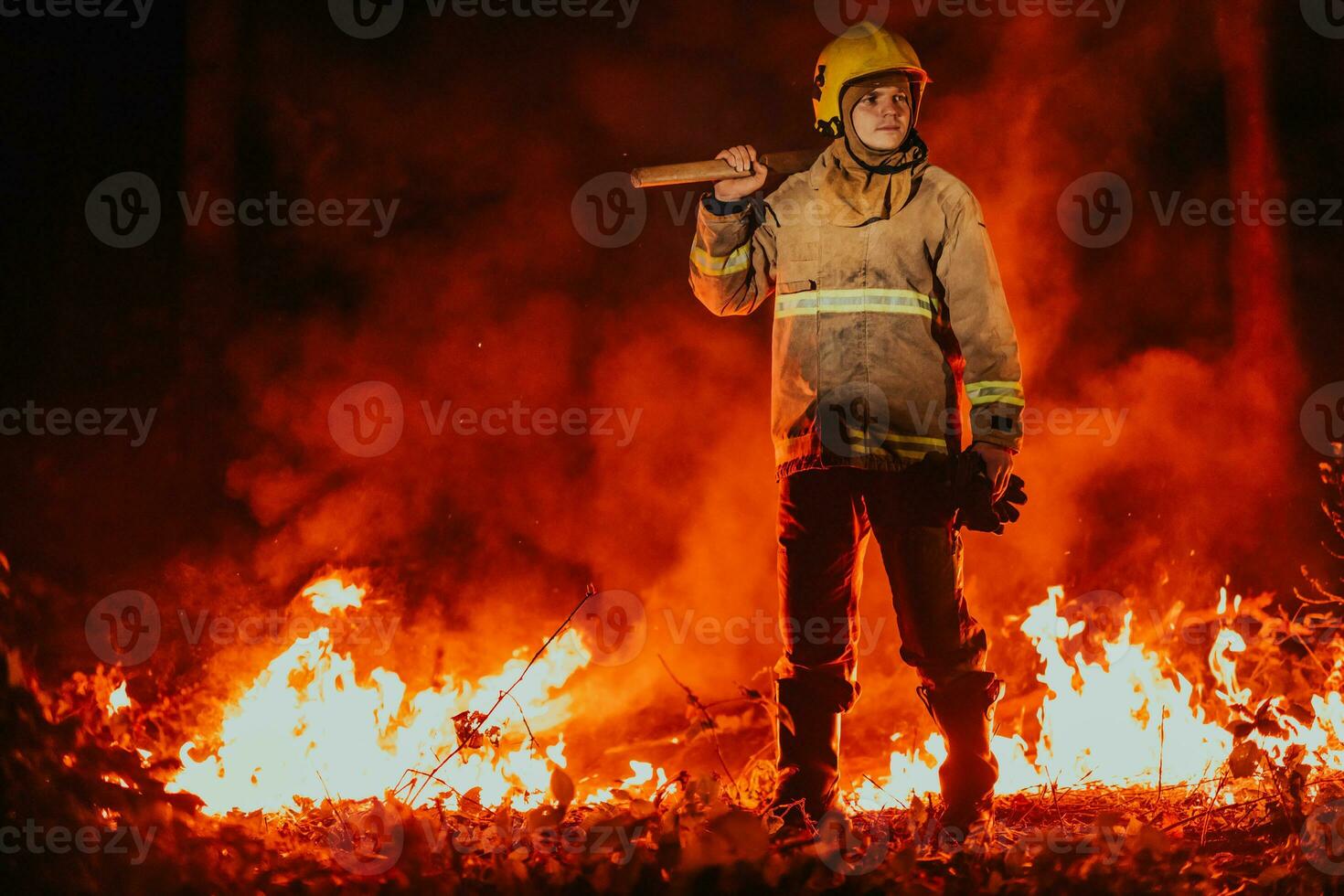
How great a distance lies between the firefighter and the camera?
13.6 ft

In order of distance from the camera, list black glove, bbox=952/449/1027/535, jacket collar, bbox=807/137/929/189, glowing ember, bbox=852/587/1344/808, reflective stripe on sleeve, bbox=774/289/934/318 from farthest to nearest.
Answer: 1. glowing ember, bbox=852/587/1344/808
2. jacket collar, bbox=807/137/929/189
3. reflective stripe on sleeve, bbox=774/289/934/318
4. black glove, bbox=952/449/1027/535

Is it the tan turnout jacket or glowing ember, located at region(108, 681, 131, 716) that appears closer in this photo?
the tan turnout jacket

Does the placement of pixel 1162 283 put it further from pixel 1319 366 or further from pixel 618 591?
pixel 618 591

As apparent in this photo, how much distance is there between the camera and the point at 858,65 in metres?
4.23

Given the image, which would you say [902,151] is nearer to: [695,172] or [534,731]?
[695,172]

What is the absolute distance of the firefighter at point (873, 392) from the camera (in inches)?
164

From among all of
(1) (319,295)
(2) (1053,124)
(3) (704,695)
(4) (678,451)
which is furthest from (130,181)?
(2) (1053,124)

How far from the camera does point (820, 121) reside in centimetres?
446

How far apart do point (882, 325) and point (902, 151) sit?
2.32 ft

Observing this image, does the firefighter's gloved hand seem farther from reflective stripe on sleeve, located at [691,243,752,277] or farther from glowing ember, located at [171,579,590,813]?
glowing ember, located at [171,579,590,813]

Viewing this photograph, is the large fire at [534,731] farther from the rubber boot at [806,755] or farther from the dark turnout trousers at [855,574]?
the dark turnout trousers at [855,574]

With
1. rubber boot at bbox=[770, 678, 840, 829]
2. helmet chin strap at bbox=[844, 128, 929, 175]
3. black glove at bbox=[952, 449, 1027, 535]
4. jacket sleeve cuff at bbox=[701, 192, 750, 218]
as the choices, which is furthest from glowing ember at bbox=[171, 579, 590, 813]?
helmet chin strap at bbox=[844, 128, 929, 175]

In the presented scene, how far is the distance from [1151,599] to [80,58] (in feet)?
22.7

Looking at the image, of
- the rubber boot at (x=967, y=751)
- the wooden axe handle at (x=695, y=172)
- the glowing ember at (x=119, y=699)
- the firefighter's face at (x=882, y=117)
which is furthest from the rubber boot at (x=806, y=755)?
the glowing ember at (x=119, y=699)
